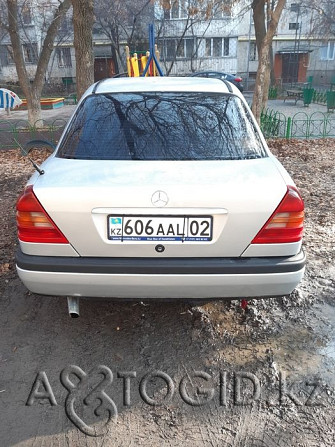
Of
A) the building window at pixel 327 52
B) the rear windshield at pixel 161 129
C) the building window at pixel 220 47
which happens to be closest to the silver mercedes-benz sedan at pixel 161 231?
the rear windshield at pixel 161 129

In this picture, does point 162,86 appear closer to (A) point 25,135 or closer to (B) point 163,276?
(B) point 163,276

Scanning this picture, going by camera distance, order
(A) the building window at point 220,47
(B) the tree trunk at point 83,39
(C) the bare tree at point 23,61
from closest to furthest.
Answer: (B) the tree trunk at point 83,39
(C) the bare tree at point 23,61
(A) the building window at point 220,47

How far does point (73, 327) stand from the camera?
2895mm

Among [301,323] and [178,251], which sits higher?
[178,251]

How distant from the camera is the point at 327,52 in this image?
41.7 metres

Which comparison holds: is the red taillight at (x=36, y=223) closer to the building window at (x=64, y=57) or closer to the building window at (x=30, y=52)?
the building window at (x=30, y=52)

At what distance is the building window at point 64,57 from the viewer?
38.5 meters

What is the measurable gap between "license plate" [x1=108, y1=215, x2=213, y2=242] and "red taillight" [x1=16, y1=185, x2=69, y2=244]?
320 millimetres

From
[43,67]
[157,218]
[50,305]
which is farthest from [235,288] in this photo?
[43,67]

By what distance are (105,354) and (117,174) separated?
3.91 feet

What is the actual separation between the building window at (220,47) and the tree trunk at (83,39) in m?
32.0

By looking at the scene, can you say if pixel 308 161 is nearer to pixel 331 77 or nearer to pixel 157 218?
→ pixel 157 218

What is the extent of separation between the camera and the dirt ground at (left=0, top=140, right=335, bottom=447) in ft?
6.77

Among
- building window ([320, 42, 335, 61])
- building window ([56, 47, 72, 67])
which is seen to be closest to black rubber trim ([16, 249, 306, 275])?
building window ([56, 47, 72, 67])
